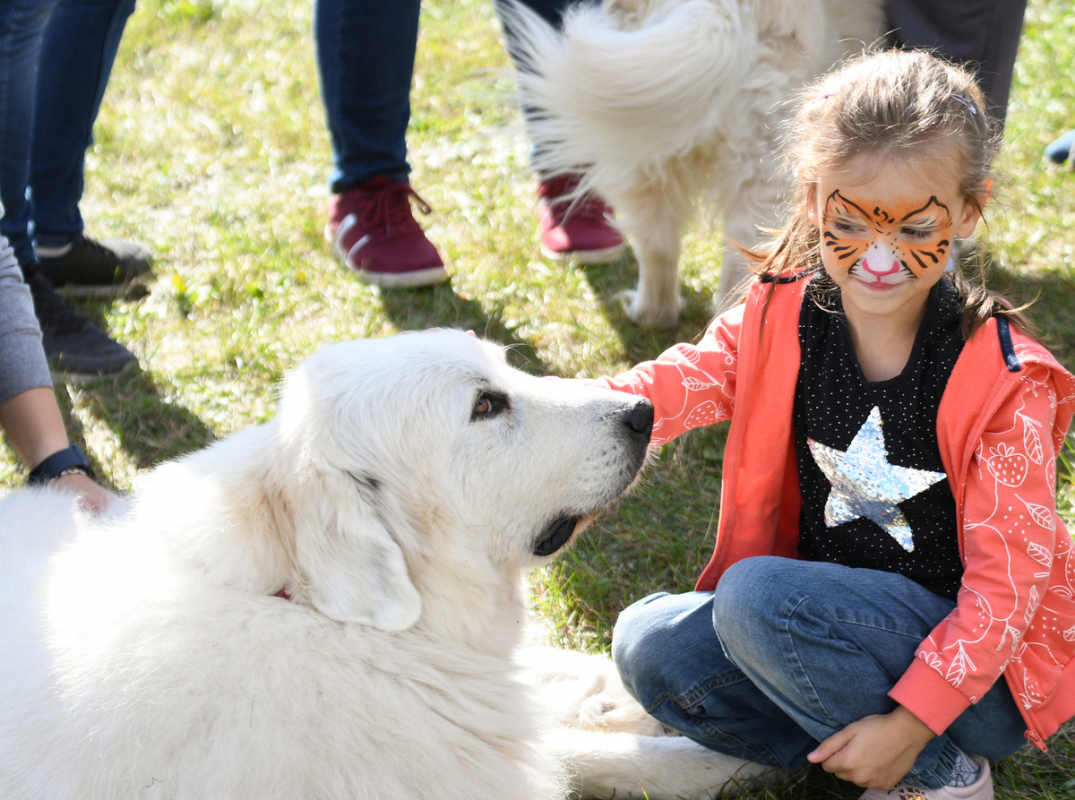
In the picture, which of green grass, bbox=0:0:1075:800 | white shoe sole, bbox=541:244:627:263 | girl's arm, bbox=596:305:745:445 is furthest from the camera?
white shoe sole, bbox=541:244:627:263

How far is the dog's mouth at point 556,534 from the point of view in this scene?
1.91m

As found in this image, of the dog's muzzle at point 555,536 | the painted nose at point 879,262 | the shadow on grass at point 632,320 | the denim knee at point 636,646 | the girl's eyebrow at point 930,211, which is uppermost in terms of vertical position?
the girl's eyebrow at point 930,211

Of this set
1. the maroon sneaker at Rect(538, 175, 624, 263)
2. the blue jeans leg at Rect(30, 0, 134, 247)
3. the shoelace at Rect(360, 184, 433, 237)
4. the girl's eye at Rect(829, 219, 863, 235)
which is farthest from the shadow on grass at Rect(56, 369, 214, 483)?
the girl's eye at Rect(829, 219, 863, 235)

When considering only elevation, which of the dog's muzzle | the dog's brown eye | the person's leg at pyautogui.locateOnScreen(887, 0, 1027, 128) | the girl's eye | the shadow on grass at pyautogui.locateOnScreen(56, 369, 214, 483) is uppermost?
the person's leg at pyautogui.locateOnScreen(887, 0, 1027, 128)

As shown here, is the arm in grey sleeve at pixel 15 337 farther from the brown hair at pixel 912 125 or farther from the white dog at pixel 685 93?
the brown hair at pixel 912 125

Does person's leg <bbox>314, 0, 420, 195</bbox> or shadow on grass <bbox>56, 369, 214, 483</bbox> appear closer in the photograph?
shadow on grass <bbox>56, 369, 214, 483</bbox>

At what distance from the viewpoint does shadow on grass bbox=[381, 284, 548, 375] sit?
3664 millimetres

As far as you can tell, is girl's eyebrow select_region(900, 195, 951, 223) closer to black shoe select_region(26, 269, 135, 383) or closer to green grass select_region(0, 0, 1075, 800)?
green grass select_region(0, 0, 1075, 800)

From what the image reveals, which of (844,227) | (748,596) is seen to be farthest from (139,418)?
(844,227)

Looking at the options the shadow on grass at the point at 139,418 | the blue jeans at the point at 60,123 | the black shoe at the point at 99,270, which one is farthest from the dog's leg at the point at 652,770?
the black shoe at the point at 99,270

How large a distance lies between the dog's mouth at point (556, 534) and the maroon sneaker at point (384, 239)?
7.55ft

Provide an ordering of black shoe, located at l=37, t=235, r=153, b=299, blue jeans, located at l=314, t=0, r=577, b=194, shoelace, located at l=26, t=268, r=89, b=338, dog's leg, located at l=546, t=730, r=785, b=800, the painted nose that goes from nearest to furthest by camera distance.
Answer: the painted nose, dog's leg, located at l=546, t=730, r=785, b=800, shoelace, located at l=26, t=268, r=89, b=338, blue jeans, located at l=314, t=0, r=577, b=194, black shoe, located at l=37, t=235, r=153, b=299

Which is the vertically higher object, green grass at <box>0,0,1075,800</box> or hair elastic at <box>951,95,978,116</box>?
hair elastic at <box>951,95,978,116</box>

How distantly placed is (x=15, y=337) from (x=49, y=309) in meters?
1.14
